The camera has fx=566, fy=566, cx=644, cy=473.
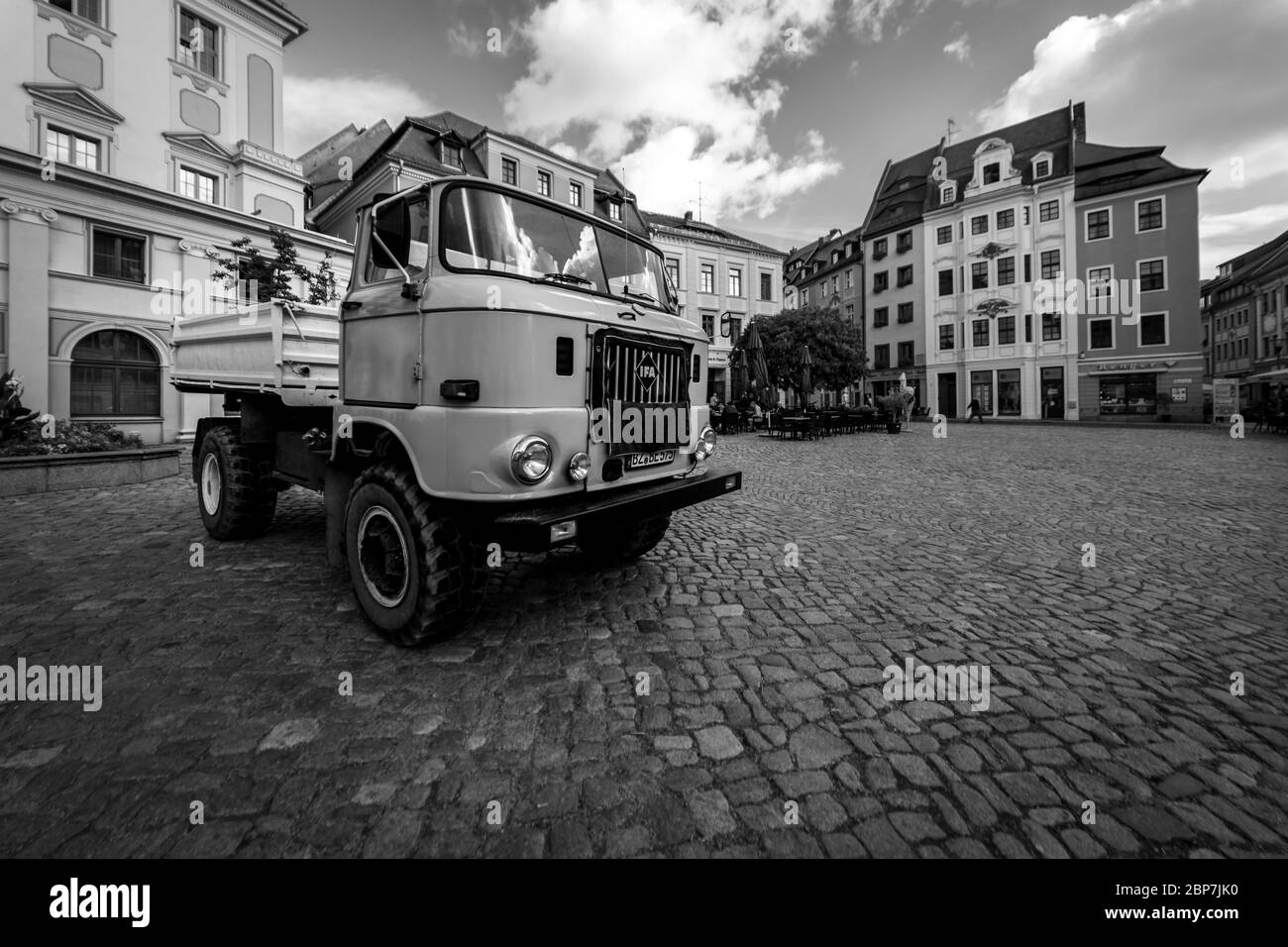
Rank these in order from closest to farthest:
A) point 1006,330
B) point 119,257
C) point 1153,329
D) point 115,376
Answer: point 119,257
point 115,376
point 1153,329
point 1006,330

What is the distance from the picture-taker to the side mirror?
330 cm

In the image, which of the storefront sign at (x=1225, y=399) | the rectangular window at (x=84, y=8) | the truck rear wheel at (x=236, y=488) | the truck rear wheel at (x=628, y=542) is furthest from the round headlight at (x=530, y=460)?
the storefront sign at (x=1225, y=399)

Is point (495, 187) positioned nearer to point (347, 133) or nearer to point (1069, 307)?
point (347, 133)

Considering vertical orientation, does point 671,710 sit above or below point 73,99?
below

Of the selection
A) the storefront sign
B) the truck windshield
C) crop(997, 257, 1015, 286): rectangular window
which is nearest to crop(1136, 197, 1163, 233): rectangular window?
crop(997, 257, 1015, 286): rectangular window

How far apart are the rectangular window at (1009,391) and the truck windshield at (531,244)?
44.8 metres

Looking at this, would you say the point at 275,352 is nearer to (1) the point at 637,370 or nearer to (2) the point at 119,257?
(1) the point at 637,370

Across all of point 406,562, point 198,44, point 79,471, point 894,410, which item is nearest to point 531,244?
point 406,562

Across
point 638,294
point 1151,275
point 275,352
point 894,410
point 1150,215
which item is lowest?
point 275,352

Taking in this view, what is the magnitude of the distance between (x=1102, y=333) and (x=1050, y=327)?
289 centimetres

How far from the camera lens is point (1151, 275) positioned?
3594 cm

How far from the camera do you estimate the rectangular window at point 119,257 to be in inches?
632

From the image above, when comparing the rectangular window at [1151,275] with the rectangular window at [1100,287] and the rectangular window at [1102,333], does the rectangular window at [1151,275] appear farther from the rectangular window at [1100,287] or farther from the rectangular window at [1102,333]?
the rectangular window at [1102,333]
